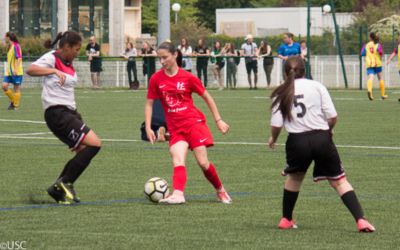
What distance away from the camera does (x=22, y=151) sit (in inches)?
726

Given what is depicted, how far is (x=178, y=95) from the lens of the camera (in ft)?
40.9

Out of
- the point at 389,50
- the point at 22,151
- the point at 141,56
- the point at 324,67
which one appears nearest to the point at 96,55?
the point at 141,56

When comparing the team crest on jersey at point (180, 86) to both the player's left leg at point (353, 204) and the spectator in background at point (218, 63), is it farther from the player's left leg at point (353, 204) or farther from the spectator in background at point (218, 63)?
the spectator in background at point (218, 63)

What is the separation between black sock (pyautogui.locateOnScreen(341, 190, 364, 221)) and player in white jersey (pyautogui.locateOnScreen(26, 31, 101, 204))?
3.17m

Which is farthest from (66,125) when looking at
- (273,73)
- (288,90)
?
(273,73)

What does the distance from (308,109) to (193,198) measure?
9.16ft

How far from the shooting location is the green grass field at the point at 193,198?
9.70 meters

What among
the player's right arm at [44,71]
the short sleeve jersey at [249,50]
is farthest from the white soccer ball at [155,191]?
the short sleeve jersey at [249,50]

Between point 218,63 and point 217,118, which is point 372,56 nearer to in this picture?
point 218,63

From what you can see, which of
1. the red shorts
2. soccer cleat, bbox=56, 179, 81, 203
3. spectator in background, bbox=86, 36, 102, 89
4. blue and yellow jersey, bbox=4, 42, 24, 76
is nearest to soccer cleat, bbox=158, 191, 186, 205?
the red shorts

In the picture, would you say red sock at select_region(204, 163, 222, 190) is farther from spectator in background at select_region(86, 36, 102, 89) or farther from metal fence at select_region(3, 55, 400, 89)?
metal fence at select_region(3, 55, 400, 89)

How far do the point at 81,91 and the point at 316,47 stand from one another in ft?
39.8

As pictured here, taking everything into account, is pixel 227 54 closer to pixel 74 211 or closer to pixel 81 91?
pixel 81 91

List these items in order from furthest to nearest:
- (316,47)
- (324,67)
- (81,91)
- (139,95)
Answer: (316,47)
(324,67)
(81,91)
(139,95)
